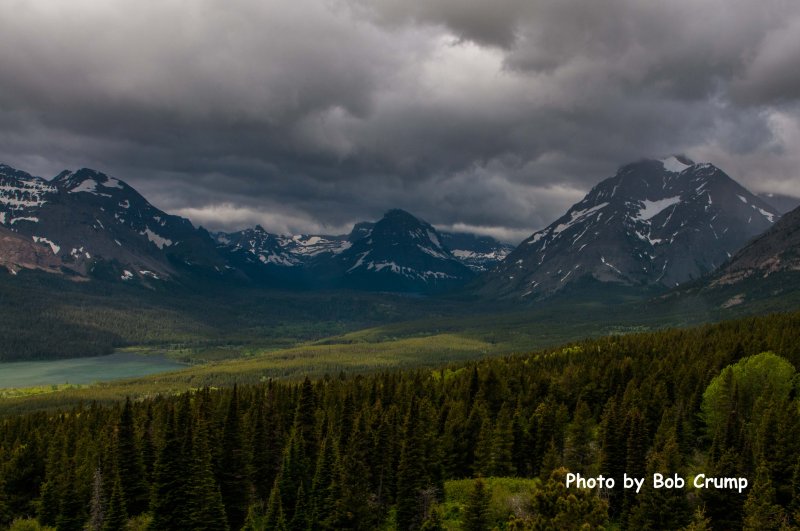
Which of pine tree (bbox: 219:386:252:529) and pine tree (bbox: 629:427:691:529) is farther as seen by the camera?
pine tree (bbox: 219:386:252:529)

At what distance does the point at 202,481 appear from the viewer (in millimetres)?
70000

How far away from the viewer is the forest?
6150cm

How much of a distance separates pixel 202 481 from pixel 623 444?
5329 centimetres

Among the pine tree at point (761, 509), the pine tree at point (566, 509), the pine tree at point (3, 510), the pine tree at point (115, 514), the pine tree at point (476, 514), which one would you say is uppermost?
the pine tree at point (566, 509)

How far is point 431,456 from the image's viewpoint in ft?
261

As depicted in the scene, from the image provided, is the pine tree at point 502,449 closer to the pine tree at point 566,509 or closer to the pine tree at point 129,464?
the pine tree at point 566,509

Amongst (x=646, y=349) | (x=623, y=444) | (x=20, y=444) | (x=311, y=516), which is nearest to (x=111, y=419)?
(x=20, y=444)

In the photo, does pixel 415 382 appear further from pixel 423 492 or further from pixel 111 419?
pixel 111 419

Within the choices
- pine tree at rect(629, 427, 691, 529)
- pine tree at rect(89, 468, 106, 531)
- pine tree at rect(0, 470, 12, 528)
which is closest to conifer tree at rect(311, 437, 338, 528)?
pine tree at rect(89, 468, 106, 531)

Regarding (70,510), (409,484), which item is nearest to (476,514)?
(409,484)

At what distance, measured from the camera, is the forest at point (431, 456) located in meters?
61.5

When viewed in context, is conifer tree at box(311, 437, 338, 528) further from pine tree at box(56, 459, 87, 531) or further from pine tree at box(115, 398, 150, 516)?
pine tree at box(56, 459, 87, 531)

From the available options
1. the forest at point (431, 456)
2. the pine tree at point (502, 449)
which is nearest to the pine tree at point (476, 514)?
the forest at point (431, 456)

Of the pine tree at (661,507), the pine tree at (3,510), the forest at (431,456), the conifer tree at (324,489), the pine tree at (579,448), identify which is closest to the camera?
the pine tree at (661,507)
